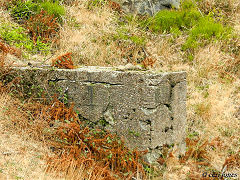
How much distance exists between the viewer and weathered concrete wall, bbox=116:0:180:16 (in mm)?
7464

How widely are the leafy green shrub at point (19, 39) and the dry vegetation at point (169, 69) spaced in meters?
0.34

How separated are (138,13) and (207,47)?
2.10 meters

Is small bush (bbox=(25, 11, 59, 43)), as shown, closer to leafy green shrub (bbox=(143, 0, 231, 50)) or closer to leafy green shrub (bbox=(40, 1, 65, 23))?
leafy green shrub (bbox=(40, 1, 65, 23))

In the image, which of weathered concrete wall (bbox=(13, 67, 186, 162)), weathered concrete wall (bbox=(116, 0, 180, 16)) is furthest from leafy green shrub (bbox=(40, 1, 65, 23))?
weathered concrete wall (bbox=(13, 67, 186, 162))

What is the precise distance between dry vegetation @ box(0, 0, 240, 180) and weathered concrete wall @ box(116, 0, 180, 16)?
0.44 metres

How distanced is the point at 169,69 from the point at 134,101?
8.66ft

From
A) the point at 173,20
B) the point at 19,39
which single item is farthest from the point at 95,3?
the point at 19,39

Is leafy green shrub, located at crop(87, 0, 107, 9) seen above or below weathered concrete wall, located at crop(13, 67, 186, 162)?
above

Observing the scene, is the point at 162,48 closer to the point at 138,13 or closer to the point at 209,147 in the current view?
the point at 138,13

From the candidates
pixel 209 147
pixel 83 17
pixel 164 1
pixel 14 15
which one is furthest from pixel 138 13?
pixel 209 147

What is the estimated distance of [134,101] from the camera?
3410 millimetres

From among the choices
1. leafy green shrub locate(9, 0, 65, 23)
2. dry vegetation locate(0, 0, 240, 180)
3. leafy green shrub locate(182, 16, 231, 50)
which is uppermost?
leafy green shrub locate(182, 16, 231, 50)

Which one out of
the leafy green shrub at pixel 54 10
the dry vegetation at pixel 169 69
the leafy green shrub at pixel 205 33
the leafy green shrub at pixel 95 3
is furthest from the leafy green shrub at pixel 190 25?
the leafy green shrub at pixel 54 10

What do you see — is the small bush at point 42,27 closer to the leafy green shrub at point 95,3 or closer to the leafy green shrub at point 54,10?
the leafy green shrub at point 54,10
